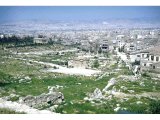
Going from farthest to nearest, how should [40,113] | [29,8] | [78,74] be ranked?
[78,74]
[29,8]
[40,113]

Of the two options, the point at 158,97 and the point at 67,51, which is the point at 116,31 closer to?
the point at 158,97

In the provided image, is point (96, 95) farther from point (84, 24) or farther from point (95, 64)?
point (95, 64)

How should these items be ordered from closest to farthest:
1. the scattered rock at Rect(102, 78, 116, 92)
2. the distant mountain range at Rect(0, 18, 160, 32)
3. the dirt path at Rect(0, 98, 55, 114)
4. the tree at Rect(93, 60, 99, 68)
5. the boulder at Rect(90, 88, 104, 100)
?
1. the dirt path at Rect(0, 98, 55, 114)
2. the boulder at Rect(90, 88, 104, 100)
3. the distant mountain range at Rect(0, 18, 160, 32)
4. the scattered rock at Rect(102, 78, 116, 92)
5. the tree at Rect(93, 60, 99, 68)

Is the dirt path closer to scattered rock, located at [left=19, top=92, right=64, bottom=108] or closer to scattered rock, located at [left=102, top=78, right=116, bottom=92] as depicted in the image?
scattered rock, located at [left=19, top=92, right=64, bottom=108]

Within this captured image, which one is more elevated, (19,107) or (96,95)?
(19,107)

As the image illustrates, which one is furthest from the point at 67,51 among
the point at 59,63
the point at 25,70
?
the point at 25,70

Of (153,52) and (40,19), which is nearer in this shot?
(40,19)

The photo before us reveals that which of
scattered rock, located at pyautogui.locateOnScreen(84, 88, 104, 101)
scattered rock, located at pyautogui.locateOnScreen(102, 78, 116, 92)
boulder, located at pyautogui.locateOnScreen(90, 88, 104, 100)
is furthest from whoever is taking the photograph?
scattered rock, located at pyautogui.locateOnScreen(102, 78, 116, 92)

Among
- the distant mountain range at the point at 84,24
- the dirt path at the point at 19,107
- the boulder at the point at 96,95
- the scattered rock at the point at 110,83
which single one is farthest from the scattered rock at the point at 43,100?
the distant mountain range at the point at 84,24

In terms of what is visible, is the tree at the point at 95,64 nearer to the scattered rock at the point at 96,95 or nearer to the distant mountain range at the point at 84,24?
the distant mountain range at the point at 84,24

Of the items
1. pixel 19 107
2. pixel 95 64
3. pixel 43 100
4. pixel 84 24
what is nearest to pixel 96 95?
pixel 43 100

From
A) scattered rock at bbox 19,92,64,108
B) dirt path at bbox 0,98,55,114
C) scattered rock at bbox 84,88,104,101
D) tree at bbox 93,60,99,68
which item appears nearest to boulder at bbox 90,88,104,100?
scattered rock at bbox 84,88,104,101
